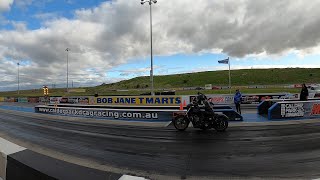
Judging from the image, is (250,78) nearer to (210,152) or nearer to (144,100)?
(144,100)

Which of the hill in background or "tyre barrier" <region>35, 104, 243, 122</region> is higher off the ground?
the hill in background

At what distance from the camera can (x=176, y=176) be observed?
6.06m

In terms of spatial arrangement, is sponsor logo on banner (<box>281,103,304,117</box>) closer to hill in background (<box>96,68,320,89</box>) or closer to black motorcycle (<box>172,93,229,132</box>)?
black motorcycle (<box>172,93,229,132</box>)

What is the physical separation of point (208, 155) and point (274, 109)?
9.63 m

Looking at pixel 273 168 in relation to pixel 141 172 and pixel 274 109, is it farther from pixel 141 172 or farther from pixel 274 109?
pixel 274 109

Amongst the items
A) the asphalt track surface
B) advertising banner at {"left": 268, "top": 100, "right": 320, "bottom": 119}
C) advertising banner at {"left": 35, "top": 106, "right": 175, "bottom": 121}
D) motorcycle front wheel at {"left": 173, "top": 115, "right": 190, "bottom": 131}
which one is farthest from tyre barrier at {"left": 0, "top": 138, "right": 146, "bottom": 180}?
advertising banner at {"left": 268, "top": 100, "right": 320, "bottom": 119}

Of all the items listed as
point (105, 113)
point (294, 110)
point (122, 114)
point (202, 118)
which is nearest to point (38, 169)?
point (202, 118)

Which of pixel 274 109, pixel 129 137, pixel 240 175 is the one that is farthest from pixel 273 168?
pixel 274 109

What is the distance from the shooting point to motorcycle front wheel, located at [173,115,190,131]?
42.7 ft

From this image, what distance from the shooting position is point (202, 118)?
499 inches

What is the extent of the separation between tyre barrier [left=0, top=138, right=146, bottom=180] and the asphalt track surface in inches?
108

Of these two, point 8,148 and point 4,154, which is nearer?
point 4,154

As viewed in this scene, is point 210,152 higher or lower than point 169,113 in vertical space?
lower

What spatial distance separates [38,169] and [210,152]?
5.63 meters
